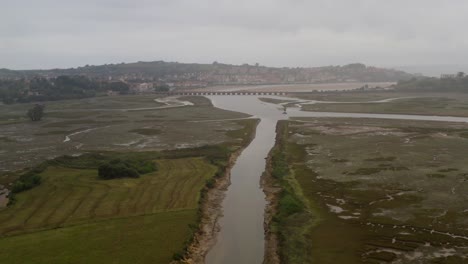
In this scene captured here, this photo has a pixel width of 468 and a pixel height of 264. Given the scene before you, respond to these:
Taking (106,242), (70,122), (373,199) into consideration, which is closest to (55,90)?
(70,122)

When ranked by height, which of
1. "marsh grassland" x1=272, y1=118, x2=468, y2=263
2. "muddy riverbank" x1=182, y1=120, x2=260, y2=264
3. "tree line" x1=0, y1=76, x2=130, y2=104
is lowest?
"muddy riverbank" x1=182, y1=120, x2=260, y2=264

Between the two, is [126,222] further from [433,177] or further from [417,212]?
[433,177]

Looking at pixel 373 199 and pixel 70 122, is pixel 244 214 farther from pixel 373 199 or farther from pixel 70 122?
pixel 70 122

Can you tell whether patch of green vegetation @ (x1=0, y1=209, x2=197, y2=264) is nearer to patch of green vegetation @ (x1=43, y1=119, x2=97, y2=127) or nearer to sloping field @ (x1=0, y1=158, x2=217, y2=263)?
sloping field @ (x1=0, y1=158, x2=217, y2=263)

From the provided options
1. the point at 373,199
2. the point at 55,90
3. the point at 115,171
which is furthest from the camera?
the point at 55,90

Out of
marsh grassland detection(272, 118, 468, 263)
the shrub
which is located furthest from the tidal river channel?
the shrub

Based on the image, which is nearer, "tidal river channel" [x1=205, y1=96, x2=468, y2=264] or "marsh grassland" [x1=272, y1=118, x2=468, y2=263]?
"marsh grassland" [x1=272, y1=118, x2=468, y2=263]
